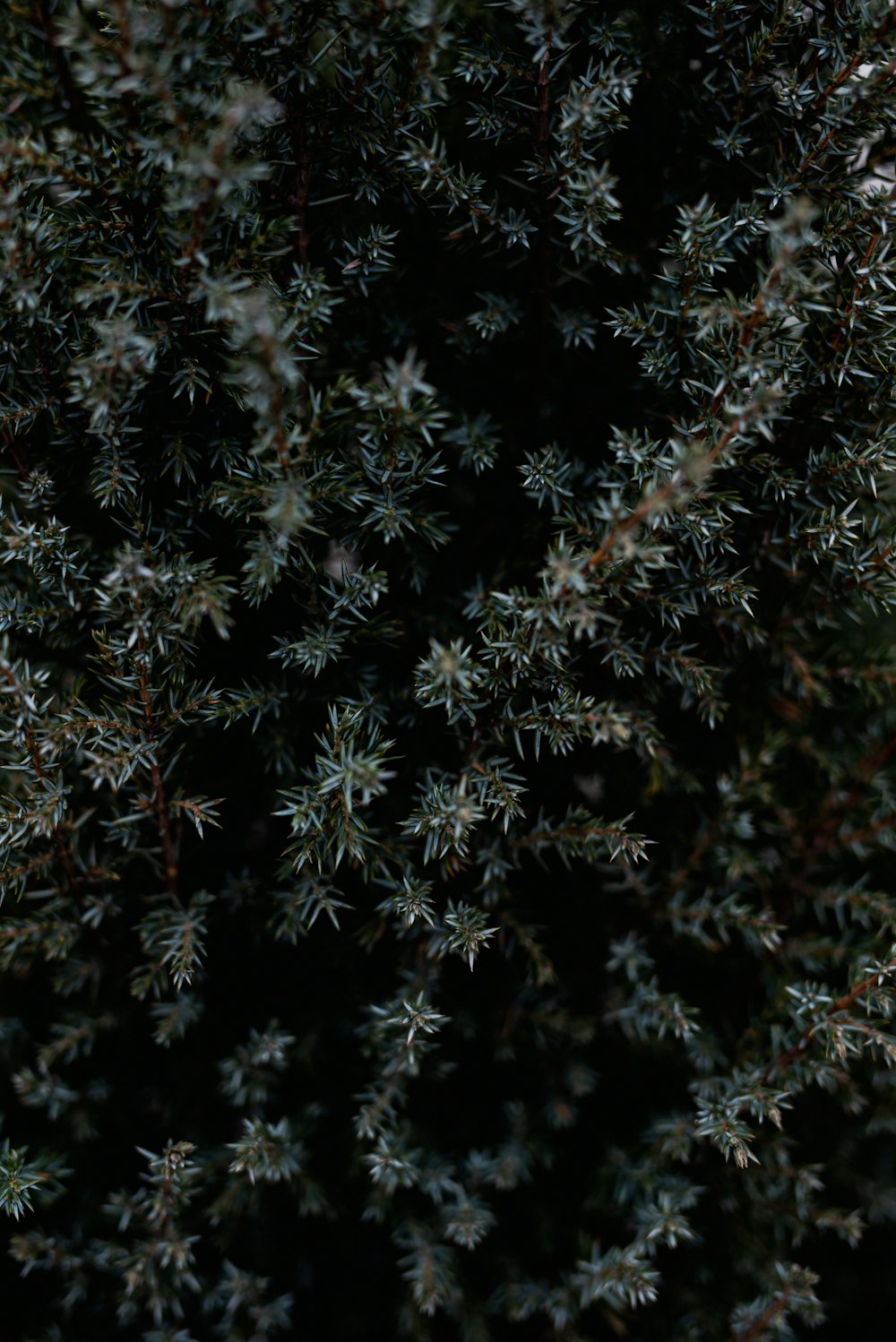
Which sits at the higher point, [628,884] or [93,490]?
[93,490]

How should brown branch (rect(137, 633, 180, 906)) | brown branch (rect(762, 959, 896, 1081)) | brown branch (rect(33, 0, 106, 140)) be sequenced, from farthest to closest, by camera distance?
brown branch (rect(762, 959, 896, 1081)), brown branch (rect(137, 633, 180, 906)), brown branch (rect(33, 0, 106, 140))

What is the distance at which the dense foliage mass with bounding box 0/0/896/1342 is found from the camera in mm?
931

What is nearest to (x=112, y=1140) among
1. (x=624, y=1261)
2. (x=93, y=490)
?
(x=624, y=1261)

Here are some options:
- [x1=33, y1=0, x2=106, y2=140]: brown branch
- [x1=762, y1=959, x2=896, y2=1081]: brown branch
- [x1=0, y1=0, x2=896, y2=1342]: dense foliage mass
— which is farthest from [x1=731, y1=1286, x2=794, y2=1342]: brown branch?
[x1=33, y1=0, x2=106, y2=140]: brown branch

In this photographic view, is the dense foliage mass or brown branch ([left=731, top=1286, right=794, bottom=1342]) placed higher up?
the dense foliage mass

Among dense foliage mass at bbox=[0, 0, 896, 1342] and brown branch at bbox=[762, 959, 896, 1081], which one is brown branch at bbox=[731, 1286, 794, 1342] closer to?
dense foliage mass at bbox=[0, 0, 896, 1342]

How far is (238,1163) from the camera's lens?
3.54 ft

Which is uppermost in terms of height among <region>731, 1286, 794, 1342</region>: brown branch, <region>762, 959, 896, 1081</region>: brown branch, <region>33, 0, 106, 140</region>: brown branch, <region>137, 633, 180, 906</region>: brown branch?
<region>33, 0, 106, 140</region>: brown branch

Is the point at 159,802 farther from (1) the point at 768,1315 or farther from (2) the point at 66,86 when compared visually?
(1) the point at 768,1315

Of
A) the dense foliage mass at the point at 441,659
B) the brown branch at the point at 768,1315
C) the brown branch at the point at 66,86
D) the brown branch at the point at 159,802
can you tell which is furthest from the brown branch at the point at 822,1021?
the brown branch at the point at 66,86

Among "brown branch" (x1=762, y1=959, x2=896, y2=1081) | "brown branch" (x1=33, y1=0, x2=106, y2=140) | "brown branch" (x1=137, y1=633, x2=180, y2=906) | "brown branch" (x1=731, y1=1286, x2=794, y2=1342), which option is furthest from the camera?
"brown branch" (x1=731, y1=1286, x2=794, y2=1342)

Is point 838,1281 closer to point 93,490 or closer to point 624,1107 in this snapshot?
point 624,1107

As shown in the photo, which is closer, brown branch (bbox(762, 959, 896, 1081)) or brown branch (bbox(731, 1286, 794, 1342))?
brown branch (bbox(762, 959, 896, 1081))

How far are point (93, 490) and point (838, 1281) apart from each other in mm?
1931
